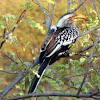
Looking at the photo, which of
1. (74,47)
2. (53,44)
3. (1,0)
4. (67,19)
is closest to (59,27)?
(67,19)

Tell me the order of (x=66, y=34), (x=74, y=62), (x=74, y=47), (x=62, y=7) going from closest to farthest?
(x=74, y=47)
(x=74, y=62)
(x=66, y=34)
(x=62, y=7)

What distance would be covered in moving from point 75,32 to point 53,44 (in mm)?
336

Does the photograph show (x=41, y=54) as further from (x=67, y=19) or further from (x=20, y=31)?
(x=20, y=31)

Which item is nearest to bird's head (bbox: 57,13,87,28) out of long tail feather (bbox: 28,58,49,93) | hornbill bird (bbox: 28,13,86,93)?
hornbill bird (bbox: 28,13,86,93)

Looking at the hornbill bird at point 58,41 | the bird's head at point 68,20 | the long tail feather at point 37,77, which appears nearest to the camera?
the long tail feather at point 37,77

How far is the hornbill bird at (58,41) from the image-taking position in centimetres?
265

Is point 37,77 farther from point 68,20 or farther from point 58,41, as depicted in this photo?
point 68,20

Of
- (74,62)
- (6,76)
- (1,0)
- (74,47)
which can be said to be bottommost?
(6,76)

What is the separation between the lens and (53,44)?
2.76 metres

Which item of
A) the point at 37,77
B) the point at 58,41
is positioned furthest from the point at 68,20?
the point at 37,77

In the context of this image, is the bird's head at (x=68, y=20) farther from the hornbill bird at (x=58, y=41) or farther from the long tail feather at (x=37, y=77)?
the long tail feather at (x=37, y=77)

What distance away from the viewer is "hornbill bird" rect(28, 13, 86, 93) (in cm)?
265

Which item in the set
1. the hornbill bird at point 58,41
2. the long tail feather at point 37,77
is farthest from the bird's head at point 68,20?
the long tail feather at point 37,77

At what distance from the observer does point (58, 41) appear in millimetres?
2848
